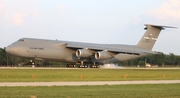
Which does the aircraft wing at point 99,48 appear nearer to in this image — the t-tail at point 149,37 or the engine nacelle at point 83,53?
the engine nacelle at point 83,53

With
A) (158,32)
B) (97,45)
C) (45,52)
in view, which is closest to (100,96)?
(45,52)

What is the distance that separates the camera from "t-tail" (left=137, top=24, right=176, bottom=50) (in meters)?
62.9

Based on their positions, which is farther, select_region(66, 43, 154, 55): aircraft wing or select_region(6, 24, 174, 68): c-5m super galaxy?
select_region(66, 43, 154, 55): aircraft wing

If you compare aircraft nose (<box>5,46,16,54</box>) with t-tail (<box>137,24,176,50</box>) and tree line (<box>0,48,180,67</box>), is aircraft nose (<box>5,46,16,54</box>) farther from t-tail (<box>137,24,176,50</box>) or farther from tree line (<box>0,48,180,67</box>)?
tree line (<box>0,48,180,67</box>)

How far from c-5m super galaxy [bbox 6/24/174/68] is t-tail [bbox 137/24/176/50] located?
115cm

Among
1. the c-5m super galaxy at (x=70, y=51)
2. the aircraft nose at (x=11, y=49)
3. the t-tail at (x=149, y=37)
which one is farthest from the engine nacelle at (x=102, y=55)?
the aircraft nose at (x=11, y=49)

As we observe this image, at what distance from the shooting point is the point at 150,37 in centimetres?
6369

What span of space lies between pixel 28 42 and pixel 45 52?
3.04 meters

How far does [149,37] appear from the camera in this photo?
63750 mm

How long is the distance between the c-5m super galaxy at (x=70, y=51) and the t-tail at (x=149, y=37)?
115 centimetres

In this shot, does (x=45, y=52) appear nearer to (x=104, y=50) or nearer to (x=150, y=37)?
(x=104, y=50)

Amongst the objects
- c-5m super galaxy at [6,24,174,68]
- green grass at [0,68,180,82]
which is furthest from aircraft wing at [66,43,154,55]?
green grass at [0,68,180,82]

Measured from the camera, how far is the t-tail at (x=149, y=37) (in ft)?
207

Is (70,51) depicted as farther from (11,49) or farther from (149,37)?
(149,37)
